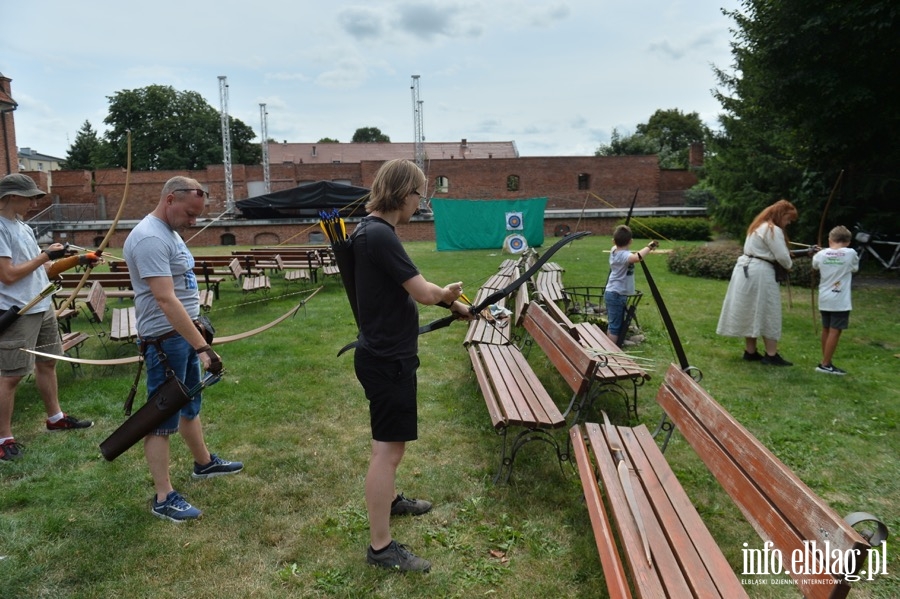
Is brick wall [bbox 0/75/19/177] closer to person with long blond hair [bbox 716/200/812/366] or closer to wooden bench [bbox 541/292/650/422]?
wooden bench [bbox 541/292/650/422]

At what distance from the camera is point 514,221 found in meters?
23.2

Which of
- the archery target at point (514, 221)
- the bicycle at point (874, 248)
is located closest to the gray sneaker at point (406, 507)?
the bicycle at point (874, 248)

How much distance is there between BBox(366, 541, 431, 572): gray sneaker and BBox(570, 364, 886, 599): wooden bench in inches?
34.6

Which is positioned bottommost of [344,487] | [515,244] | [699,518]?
[344,487]

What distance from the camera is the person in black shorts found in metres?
2.51

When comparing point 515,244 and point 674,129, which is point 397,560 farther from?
point 674,129

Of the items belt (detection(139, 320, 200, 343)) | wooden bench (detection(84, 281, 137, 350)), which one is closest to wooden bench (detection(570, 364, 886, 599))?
belt (detection(139, 320, 200, 343))

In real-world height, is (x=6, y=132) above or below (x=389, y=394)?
above

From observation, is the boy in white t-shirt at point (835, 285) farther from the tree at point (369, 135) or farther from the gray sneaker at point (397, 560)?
the tree at point (369, 135)

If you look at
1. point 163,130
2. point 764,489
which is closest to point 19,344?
point 764,489

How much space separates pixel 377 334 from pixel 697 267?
1286cm

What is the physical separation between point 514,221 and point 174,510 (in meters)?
20.8

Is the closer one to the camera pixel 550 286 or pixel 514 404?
pixel 514 404

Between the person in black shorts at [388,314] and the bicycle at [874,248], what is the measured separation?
13300mm
